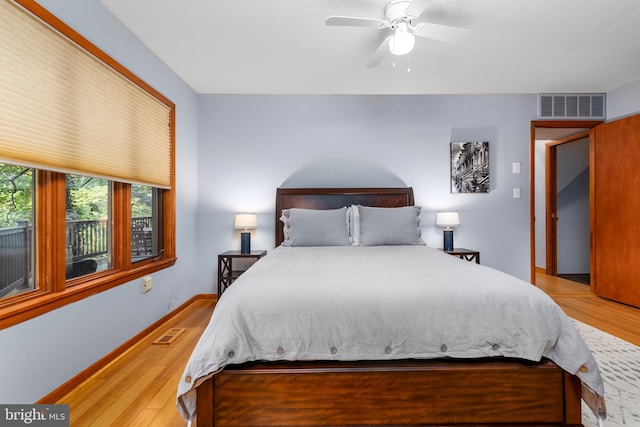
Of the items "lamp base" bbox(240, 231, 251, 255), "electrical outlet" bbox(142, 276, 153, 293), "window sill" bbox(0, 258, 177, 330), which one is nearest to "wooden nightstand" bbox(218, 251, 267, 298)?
"lamp base" bbox(240, 231, 251, 255)

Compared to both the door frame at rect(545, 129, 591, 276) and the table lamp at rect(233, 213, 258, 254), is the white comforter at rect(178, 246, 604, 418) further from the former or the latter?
the door frame at rect(545, 129, 591, 276)

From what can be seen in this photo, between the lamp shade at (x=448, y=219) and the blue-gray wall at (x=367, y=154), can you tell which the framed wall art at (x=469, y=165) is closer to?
the blue-gray wall at (x=367, y=154)

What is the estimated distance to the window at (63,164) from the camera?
1.53 m

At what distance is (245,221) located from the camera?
3535mm

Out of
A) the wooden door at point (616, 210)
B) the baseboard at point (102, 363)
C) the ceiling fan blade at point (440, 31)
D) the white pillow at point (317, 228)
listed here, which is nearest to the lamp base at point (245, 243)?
the white pillow at point (317, 228)

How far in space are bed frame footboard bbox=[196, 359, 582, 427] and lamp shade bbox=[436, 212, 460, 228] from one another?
89.7 inches

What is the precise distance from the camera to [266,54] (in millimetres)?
2799

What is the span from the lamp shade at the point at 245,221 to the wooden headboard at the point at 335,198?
11.7 inches

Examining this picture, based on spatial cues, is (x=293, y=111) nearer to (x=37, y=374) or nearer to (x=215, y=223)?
(x=215, y=223)

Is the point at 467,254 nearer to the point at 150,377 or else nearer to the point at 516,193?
the point at 516,193

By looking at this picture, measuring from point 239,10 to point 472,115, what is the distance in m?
2.97

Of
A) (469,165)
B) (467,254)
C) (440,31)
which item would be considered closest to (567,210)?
(469,165)

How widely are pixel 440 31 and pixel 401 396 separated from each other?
7.49 ft

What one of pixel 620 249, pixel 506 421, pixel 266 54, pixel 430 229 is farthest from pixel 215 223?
pixel 620 249
